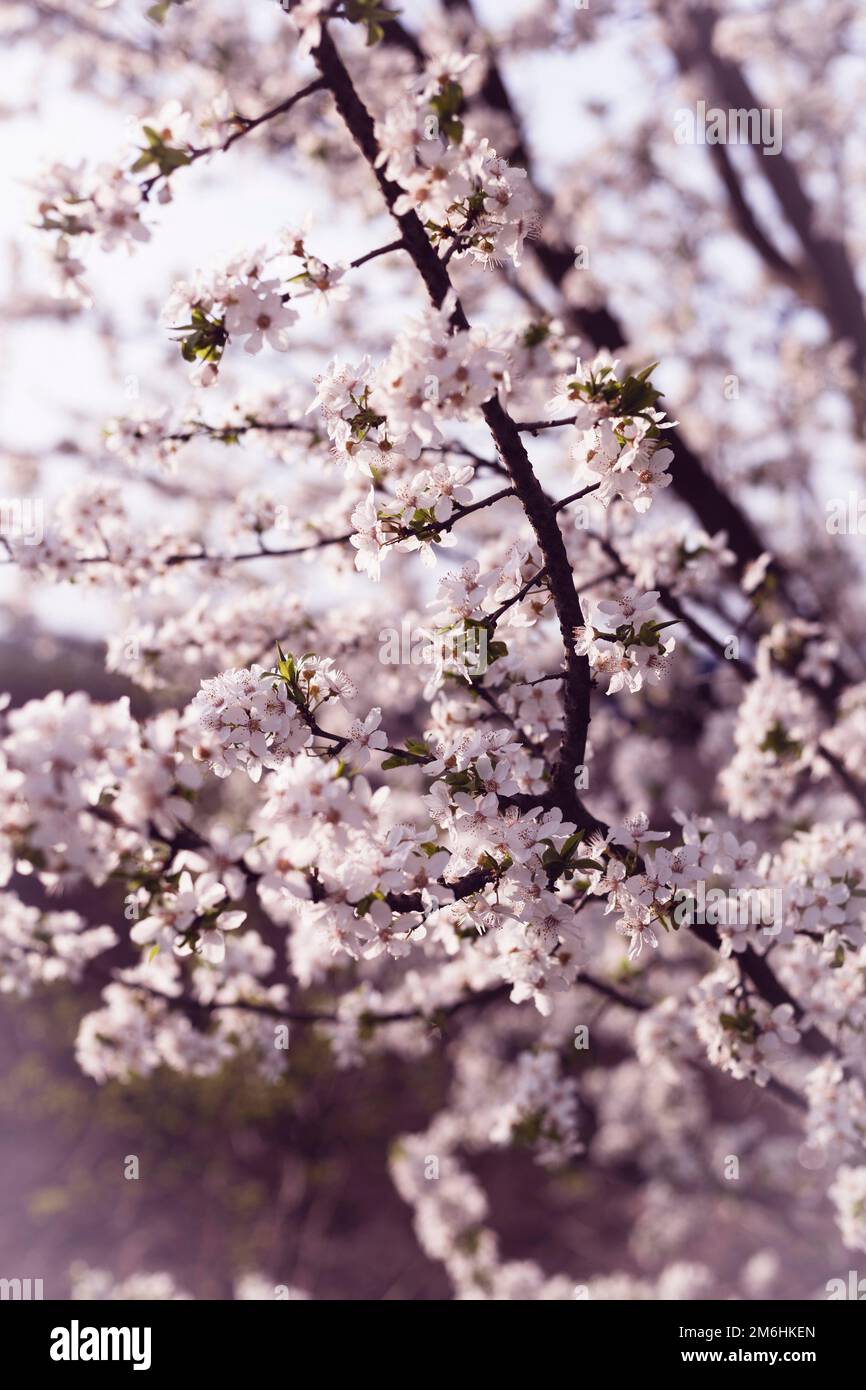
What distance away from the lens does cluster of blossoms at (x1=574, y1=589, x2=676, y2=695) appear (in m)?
2.11

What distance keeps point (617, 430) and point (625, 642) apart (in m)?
0.52

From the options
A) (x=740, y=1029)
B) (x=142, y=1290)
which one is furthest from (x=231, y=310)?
(x=142, y=1290)

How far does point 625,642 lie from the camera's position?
2115mm

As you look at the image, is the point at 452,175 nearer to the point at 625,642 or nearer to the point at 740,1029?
the point at 625,642

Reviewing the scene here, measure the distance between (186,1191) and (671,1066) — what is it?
22.9ft

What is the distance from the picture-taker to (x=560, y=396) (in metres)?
1.97

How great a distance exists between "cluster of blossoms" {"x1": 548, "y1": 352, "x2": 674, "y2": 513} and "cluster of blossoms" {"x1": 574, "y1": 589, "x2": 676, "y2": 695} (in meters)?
0.27

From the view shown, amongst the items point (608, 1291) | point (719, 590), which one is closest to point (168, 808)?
point (719, 590)

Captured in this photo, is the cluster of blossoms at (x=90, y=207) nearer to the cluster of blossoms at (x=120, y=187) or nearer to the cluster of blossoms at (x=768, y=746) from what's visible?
the cluster of blossoms at (x=120, y=187)

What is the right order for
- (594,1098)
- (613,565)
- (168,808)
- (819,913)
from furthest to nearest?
(594,1098) → (613,565) → (819,913) → (168,808)

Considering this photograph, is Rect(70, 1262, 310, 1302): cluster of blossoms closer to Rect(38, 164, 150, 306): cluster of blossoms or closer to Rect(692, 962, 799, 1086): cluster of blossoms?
Rect(692, 962, 799, 1086): cluster of blossoms

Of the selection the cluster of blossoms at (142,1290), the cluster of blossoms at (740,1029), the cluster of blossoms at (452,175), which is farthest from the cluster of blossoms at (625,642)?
the cluster of blossoms at (142,1290)

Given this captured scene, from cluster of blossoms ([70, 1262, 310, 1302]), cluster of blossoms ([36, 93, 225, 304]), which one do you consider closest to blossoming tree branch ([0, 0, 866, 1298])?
cluster of blossoms ([36, 93, 225, 304])

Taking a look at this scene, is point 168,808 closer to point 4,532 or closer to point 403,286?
point 4,532
